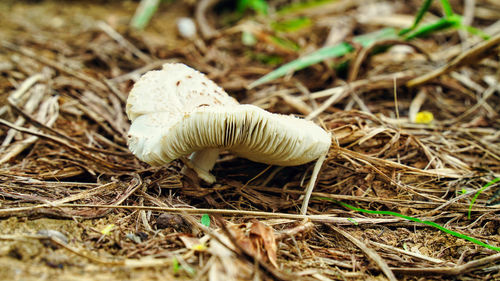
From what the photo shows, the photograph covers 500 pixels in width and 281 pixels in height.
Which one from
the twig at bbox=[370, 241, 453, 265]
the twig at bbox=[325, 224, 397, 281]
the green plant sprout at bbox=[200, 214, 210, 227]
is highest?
the green plant sprout at bbox=[200, 214, 210, 227]

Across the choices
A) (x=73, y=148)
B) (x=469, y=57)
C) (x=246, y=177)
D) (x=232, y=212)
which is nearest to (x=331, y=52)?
(x=469, y=57)

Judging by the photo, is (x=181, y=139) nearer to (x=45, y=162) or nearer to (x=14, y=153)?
(x=45, y=162)

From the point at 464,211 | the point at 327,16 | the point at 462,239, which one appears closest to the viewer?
the point at 462,239

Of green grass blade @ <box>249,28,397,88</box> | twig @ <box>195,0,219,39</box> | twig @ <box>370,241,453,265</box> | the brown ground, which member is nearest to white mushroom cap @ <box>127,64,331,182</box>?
the brown ground

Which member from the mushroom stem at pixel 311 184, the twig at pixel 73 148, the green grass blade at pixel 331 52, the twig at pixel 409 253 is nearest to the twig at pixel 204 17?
the green grass blade at pixel 331 52

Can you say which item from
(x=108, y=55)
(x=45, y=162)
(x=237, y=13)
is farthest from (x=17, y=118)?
(x=237, y=13)

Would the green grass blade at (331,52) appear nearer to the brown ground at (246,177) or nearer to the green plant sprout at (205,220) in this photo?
the brown ground at (246,177)

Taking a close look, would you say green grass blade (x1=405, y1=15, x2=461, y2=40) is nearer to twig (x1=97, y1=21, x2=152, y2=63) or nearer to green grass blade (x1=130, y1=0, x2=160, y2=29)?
twig (x1=97, y1=21, x2=152, y2=63)
